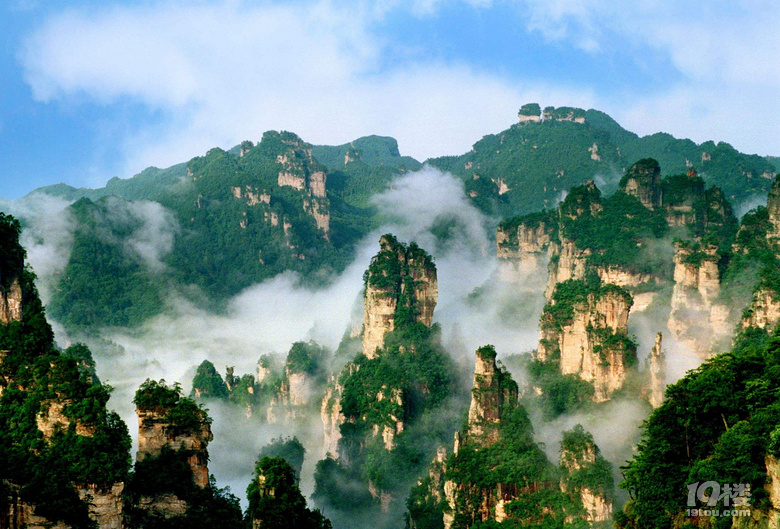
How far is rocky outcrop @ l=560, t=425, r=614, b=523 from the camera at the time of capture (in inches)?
1821

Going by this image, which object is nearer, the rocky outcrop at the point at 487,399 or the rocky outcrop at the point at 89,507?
the rocky outcrop at the point at 89,507

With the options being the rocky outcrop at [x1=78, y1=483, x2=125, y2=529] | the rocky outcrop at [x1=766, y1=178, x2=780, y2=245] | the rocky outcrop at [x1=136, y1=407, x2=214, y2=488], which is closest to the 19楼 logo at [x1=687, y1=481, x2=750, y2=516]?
the rocky outcrop at [x1=136, y1=407, x2=214, y2=488]

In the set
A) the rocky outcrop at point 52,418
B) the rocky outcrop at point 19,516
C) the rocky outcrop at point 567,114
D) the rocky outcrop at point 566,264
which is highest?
the rocky outcrop at point 567,114

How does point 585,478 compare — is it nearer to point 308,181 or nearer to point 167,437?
point 167,437

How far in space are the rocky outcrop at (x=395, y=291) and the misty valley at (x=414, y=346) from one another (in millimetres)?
275

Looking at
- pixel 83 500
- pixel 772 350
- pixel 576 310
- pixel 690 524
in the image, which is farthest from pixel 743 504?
pixel 576 310

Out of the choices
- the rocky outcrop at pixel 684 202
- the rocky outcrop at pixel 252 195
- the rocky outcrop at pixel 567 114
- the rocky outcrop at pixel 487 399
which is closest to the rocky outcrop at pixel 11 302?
the rocky outcrop at pixel 487 399

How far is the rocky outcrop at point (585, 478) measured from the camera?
46250mm

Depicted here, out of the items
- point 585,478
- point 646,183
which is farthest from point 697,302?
point 585,478

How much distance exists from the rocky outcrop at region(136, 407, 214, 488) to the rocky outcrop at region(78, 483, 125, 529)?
3857 millimetres

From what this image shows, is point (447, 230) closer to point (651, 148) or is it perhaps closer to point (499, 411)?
point (651, 148)

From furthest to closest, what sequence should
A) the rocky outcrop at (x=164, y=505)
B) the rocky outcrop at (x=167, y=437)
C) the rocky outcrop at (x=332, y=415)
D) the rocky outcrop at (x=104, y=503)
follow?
the rocky outcrop at (x=332, y=415) → the rocky outcrop at (x=167, y=437) → the rocky outcrop at (x=164, y=505) → the rocky outcrop at (x=104, y=503)

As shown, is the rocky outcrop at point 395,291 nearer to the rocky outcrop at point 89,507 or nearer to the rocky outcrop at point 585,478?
the rocky outcrop at point 585,478

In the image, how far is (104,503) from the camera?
108 ft
